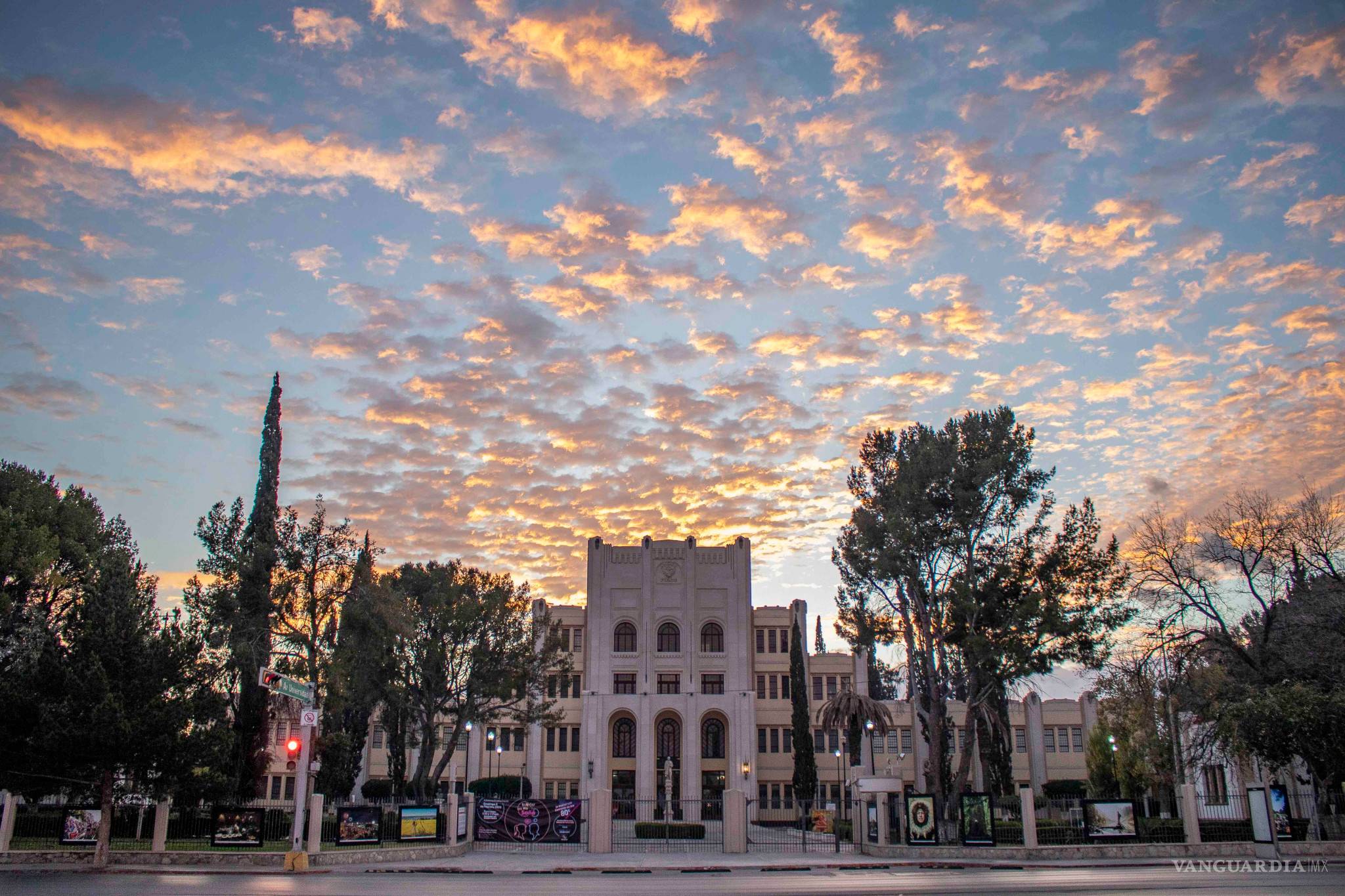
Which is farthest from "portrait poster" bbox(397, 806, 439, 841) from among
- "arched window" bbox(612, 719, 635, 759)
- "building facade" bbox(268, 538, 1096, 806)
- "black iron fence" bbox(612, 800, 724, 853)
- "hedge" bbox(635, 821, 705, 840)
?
"arched window" bbox(612, 719, 635, 759)

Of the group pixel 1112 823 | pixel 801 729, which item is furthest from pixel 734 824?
pixel 801 729

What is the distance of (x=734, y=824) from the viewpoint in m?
31.7

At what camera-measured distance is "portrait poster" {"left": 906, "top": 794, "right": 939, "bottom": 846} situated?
2927 cm

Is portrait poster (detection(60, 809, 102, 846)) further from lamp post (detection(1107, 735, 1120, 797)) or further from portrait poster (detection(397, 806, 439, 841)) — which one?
lamp post (detection(1107, 735, 1120, 797))

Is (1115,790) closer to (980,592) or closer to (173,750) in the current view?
(980,592)

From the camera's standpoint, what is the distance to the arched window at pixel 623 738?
5544 centimetres

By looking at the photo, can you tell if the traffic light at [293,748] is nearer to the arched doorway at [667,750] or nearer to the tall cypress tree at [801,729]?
the tall cypress tree at [801,729]

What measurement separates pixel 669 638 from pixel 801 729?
9563 mm

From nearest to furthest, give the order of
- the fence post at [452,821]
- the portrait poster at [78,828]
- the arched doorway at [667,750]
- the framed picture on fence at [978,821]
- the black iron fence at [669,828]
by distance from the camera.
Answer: the portrait poster at [78,828], the framed picture on fence at [978,821], the fence post at [452,821], the black iron fence at [669,828], the arched doorway at [667,750]

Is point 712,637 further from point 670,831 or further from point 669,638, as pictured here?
point 670,831

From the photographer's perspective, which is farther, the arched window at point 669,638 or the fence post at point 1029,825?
the arched window at point 669,638

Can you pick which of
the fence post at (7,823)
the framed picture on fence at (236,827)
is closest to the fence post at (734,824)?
the framed picture on fence at (236,827)

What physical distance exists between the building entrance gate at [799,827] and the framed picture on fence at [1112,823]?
7.66 meters

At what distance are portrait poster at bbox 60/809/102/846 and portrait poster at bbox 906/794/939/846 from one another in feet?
77.1
